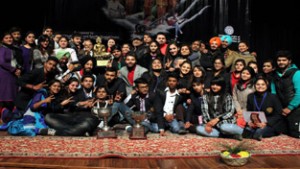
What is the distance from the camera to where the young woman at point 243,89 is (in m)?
4.46

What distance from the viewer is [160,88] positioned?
4.64 metres

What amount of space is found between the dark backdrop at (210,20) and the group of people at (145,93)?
230cm

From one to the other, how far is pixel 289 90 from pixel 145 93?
1877 mm

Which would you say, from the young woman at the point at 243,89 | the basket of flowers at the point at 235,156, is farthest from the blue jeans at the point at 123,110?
the basket of flowers at the point at 235,156

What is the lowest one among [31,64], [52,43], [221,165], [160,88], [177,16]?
[221,165]

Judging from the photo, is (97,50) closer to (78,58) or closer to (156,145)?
(78,58)

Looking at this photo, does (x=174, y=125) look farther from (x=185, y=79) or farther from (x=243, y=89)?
(x=243, y=89)

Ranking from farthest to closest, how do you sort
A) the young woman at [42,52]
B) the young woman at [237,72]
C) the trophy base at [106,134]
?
the young woman at [42,52] → the young woman at [237,72] → the trophy base at [106,134]

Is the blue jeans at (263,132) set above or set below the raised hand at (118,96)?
below

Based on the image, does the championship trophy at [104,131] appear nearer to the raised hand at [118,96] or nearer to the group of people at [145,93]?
the group of people at [145,93]

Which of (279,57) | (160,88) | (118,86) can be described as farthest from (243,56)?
(118,86)

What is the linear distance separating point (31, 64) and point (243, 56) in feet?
10.6

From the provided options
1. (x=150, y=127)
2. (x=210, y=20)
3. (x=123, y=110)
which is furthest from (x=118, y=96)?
(x=210, y=20)

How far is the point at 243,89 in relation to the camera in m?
4.51
